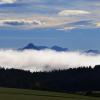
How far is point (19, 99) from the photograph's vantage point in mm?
116875

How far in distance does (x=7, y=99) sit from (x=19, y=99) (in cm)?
545

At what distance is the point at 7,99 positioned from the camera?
112188mm
